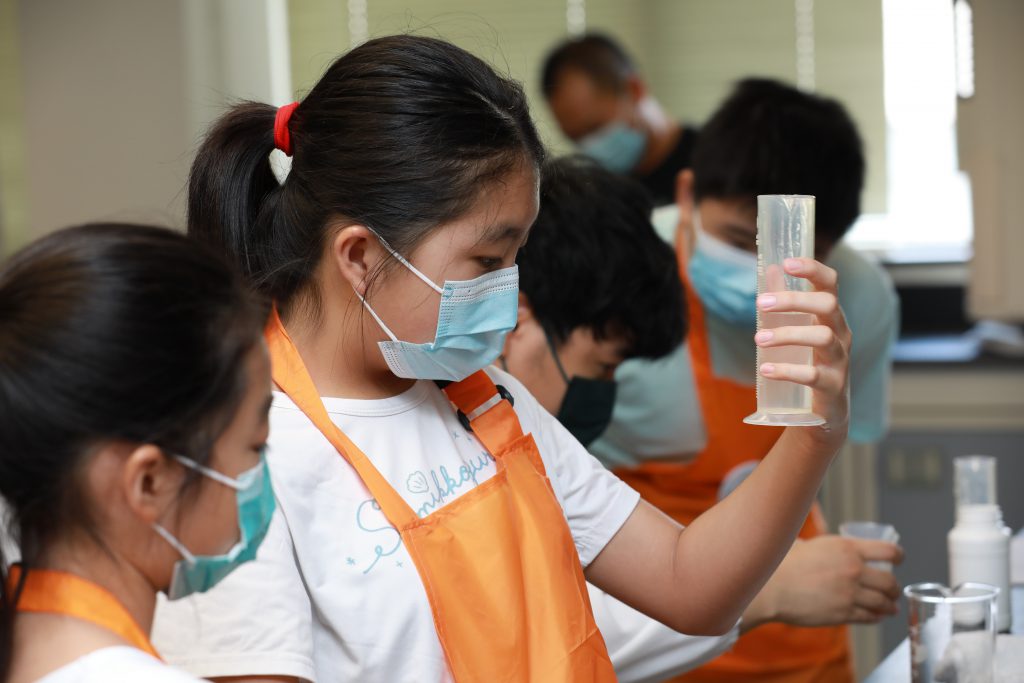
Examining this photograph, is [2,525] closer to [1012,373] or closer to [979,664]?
[979,664]

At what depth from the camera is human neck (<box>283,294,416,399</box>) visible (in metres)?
1.16

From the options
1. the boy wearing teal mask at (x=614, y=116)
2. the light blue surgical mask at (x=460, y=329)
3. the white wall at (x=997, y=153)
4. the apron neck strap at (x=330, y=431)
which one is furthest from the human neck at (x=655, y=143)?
the apron neck strap at (x=330, y=431)

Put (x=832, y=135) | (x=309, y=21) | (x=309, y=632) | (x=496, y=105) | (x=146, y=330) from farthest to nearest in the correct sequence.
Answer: (x=309, y=21), (x=832, y=135), (x=496, y=105), (x=309, y=632), (x=146, y=330)

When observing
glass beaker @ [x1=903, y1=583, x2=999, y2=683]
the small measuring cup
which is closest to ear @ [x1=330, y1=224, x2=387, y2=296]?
glass beaker @ [x1=903, y1=583, x2=999, y2=683]

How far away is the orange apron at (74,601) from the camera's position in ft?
2.69

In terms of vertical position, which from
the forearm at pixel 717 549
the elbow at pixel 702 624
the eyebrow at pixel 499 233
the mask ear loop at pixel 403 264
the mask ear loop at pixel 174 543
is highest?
the eyebrow at pixel 499 233

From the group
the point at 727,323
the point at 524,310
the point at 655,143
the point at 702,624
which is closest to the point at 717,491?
the point at 727,323

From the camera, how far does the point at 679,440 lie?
206 cm

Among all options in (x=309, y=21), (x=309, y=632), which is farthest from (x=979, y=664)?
(x=309, y=21)

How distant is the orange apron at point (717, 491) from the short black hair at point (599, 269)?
1.25 ft

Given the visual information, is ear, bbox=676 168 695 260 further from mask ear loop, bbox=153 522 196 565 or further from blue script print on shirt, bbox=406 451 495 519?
mask ear loop, bbox=153 522 196 565

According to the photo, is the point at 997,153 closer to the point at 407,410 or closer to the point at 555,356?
the point at 555,356

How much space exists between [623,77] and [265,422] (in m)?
2.66

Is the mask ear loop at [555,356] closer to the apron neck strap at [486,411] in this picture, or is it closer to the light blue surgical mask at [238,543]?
the apron neck strap at [486,411]
